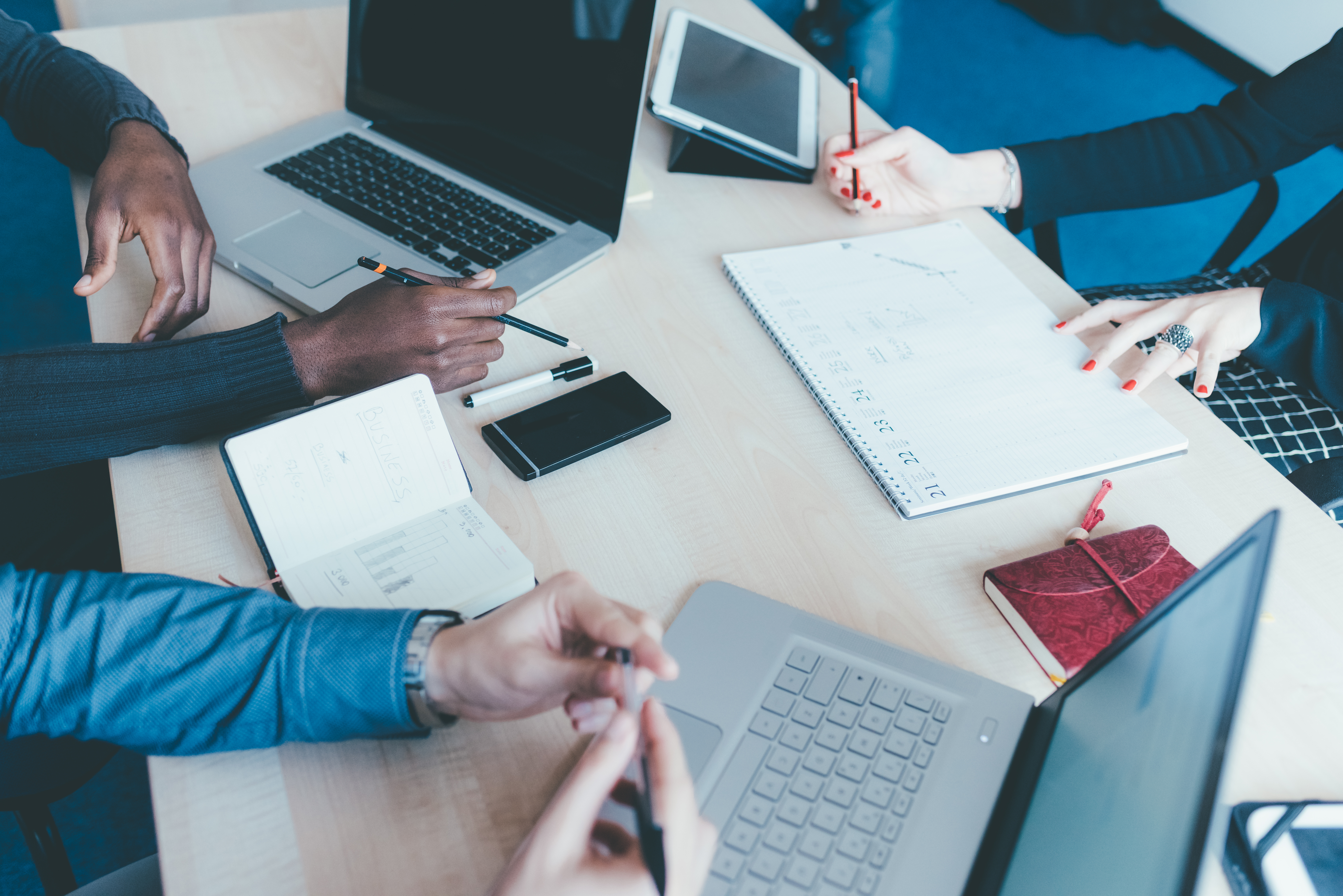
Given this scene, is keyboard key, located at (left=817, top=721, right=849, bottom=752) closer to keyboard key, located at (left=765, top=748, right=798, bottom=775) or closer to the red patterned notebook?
keyboard key, located at (left=765, top=748, right=798, bottom=775)

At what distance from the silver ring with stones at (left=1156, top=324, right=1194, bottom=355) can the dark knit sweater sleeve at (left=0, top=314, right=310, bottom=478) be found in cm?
85

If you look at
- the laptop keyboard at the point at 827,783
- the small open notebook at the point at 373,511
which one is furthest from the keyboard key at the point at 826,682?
the small open notebook at the point at 373,511

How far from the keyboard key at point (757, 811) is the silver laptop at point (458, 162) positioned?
1.84 feet

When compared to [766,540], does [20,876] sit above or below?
below

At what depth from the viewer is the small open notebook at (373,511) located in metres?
0.59

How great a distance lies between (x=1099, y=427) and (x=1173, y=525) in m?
0.11

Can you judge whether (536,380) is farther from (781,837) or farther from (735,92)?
(735,92)

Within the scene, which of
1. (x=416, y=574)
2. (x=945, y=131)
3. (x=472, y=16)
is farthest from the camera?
(x=945, y=131)

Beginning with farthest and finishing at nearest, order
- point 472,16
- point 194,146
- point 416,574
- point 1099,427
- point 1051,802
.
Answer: point 194,146 < point 472,16 < point 1099,427 < point 416,574 < point 1051,802

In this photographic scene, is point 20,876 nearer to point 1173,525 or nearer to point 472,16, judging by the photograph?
point 472,16

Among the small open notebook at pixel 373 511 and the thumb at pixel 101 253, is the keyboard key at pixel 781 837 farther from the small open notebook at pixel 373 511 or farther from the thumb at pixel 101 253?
the thumb at pixel 101 253

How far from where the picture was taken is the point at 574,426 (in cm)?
73

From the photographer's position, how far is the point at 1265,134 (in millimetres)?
1072

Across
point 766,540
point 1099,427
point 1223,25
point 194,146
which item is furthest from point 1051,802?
point 1223,25
